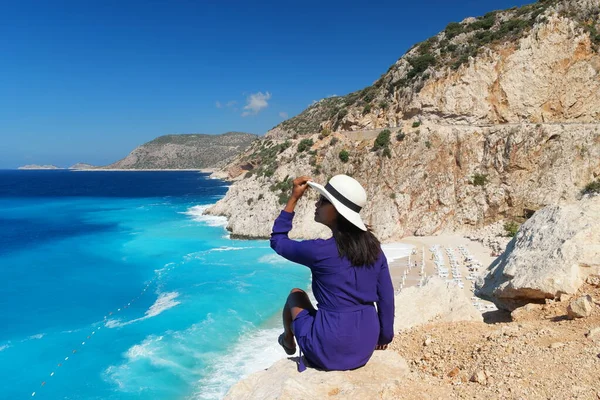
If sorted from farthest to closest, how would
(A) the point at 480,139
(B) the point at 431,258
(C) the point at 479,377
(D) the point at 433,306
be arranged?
(A) the point at 480,139, (B) the point at 431,258, (D) the point at 433,306, (C) the point at 479,377

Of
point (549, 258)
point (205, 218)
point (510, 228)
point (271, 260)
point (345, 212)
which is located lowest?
point (271, 260)

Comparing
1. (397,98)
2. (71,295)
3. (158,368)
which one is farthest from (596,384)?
(397,98)

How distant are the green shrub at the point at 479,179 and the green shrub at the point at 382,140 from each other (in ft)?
22.9

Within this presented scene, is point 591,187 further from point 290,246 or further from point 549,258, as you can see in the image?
point 290,246

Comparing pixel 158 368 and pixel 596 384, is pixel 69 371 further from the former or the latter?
pixel 596 384

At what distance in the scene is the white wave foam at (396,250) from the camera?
21828mm

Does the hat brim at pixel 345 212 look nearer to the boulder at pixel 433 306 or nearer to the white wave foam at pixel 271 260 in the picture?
the boulder at pixel 433 306

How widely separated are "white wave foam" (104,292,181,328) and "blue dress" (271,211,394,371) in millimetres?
14108

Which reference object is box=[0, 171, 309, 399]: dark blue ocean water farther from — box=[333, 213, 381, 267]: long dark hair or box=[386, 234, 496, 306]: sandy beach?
box=[333, 213, 381, 267]: long dark hair

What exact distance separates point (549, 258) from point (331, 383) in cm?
471

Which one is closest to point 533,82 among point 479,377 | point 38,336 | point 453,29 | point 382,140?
point 453,29

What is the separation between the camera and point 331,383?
311 centimetres

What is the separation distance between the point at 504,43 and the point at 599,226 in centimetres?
2937

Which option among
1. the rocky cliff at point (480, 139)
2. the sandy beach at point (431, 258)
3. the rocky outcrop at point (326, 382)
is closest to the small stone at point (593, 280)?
the rocky outcrop at point (326, 382)
